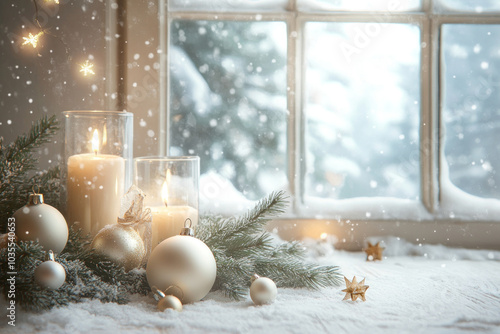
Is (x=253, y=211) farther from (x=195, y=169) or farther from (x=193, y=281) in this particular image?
(x=193, y=281)

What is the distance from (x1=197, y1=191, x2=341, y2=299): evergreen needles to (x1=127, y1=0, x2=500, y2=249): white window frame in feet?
0.93

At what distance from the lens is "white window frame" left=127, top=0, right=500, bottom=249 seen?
4.32 ft

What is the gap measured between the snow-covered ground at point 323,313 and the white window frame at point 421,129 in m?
0.29

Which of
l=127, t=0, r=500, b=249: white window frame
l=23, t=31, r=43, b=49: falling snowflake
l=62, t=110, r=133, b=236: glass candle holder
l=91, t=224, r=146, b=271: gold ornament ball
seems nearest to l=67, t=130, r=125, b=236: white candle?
l=62, t=110, r=133, b=236: glass candle holder

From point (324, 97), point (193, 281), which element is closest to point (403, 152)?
point (324, 97)

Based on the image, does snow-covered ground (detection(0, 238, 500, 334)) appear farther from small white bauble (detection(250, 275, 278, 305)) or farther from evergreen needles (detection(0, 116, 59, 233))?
evergreen needles (detection(0, 116, 59, 233))

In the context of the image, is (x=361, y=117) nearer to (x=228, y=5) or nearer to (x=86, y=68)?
(x=228, y=5)

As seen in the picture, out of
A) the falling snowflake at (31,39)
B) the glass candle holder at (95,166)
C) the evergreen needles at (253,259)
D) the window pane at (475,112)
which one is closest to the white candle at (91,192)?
the glass candle holder at (95,166)

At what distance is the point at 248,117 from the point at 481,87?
2.22 ft

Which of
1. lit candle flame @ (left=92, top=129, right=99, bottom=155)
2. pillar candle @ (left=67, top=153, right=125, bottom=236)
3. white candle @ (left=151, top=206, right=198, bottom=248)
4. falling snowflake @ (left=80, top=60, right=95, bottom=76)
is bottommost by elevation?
white candle @ (left=151, top=206, right=198, bottom=248)

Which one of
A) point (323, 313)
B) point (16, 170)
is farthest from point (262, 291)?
point (16, 170)

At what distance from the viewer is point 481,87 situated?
1344 millimetres

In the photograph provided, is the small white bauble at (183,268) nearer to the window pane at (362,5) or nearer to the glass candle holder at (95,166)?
the glass candle holder at (95,166)

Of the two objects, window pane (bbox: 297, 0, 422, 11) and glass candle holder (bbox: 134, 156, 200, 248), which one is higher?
window pane (bbox: 297, 0, 422, 11)
